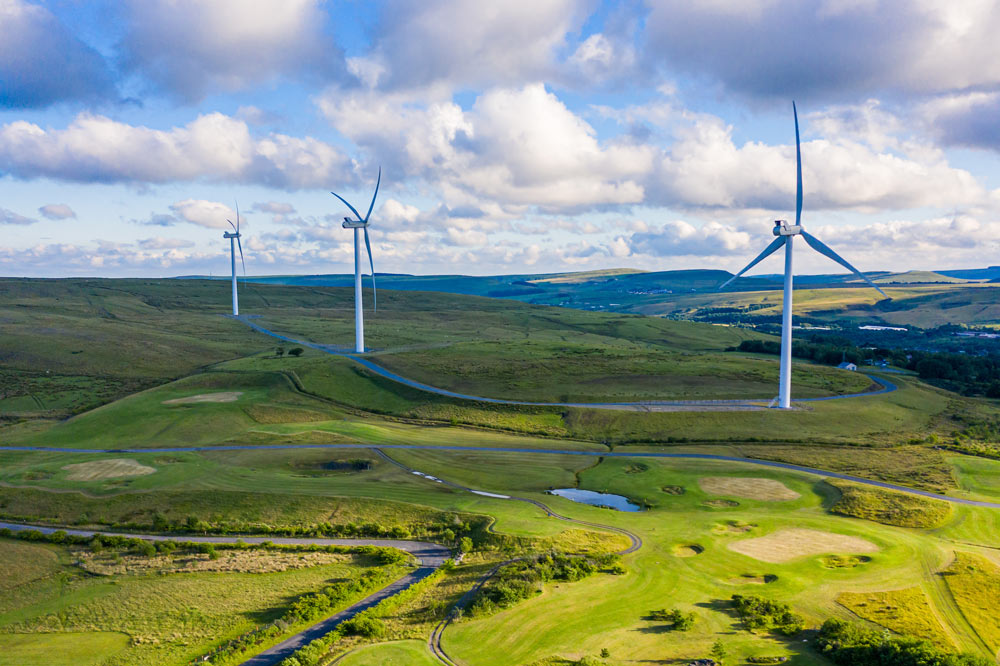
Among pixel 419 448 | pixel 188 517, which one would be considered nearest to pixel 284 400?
pixel 419 448

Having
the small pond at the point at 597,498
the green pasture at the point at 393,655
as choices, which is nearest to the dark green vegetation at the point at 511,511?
the green pasture at the point at 393,655

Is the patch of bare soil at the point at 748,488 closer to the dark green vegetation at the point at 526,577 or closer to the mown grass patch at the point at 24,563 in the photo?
the dark green vegetation at the point at 526,577

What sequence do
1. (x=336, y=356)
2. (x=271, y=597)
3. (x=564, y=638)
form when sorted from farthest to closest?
(x=336, y=356)
(x=271, y=597)
(x=564, y=638)

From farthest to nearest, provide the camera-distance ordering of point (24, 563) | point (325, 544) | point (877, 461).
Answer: point (877, 461), point (325, 544), point (24, 563)

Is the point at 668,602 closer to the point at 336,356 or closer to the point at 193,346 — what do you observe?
the point at 336,356

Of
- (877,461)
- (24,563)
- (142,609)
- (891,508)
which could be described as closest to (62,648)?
(142,609)

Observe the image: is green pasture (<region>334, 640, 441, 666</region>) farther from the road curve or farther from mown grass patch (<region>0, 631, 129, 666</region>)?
mown grass patch (<region>0, 631, 129, 666</region>)

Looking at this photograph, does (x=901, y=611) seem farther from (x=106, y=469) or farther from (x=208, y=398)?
(x=208, y=398)

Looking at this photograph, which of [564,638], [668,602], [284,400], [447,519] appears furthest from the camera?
[284,400]
